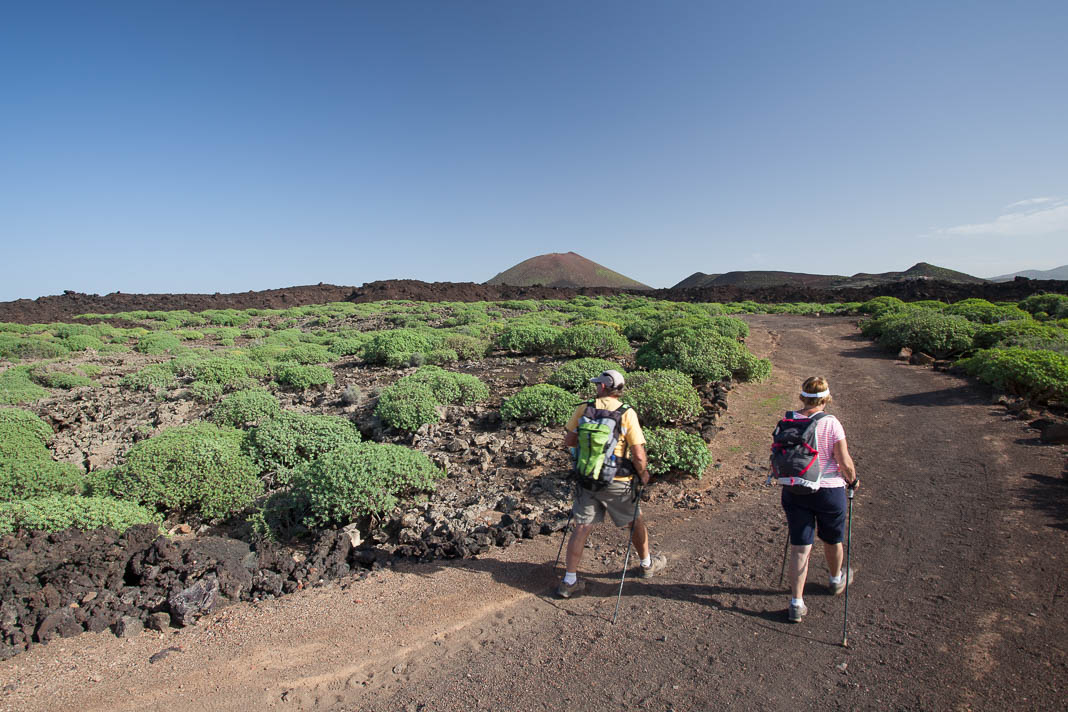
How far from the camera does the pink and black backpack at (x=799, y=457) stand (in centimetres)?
371

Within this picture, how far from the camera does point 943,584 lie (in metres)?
4.18

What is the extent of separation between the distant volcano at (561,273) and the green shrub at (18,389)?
63.1 meters

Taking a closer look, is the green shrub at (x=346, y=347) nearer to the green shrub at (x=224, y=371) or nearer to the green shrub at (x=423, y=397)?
the green shrub at (x=224, y=371)

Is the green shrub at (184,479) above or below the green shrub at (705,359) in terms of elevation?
below

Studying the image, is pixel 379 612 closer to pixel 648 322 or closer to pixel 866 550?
pixel 866 550

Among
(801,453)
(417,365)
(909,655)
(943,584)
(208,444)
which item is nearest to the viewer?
(909,655)

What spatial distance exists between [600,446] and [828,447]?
164 cm

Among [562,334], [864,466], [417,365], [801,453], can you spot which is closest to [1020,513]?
[864,466]

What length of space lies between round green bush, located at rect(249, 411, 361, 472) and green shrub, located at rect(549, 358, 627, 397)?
4.62 m

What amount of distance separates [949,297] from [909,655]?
146 feet

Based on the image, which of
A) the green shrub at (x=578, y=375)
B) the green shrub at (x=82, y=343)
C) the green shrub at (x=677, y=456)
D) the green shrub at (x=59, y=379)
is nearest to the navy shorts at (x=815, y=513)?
the green shrub at (x=677, y=456)

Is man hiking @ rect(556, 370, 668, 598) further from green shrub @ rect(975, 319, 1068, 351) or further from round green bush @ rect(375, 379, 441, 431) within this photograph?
green shrub @ rect(975, 319, 1068, 351)

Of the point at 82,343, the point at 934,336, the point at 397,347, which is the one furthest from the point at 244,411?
the point at 934,336

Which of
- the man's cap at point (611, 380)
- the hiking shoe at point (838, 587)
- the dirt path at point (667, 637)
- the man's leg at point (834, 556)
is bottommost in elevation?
the dirt path at point (667, 637)
